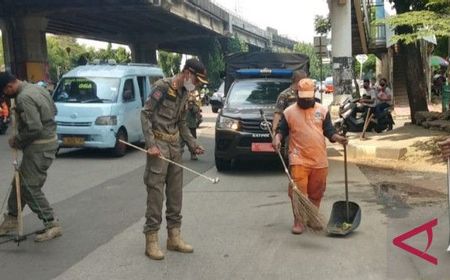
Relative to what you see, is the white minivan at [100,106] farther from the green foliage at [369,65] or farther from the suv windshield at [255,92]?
the green foliage at [369,65]

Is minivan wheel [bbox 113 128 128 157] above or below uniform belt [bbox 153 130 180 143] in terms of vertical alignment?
below

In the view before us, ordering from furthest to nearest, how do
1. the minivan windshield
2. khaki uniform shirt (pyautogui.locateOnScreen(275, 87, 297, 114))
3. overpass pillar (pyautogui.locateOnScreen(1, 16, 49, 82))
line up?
overpass pillar (pyautogui.locateOnScreen(1, 16, 49, 82))
the minivan windshield
khaki uniform shirt (pyautogui.locateOnScreen(275, 87, 297, 114))

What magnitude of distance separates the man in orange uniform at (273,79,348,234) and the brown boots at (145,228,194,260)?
1.32 metres

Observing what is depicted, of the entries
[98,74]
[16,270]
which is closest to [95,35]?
[98,74]

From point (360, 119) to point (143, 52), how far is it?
4213 cm

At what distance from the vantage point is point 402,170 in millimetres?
10414

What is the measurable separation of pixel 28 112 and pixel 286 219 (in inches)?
125

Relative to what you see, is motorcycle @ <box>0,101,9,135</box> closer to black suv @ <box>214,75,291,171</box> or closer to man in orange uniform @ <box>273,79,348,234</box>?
black suv @ <box>214,75,291,171</box>

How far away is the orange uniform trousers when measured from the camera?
6.37 m

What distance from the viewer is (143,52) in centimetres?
5572

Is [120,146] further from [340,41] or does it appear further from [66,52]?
[66,52]

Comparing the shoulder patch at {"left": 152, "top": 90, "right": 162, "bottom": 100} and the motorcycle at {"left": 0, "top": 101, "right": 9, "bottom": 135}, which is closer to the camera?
the shoulder patch at {"left": 152, "top": 90, "right": 162, "bottom": 100}

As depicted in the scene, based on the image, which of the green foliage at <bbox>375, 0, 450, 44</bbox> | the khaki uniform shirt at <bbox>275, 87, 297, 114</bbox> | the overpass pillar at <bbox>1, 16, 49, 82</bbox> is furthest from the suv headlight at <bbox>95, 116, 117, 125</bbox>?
the overpass pillar at <bbox>1, 16, 49, 82</bbox>

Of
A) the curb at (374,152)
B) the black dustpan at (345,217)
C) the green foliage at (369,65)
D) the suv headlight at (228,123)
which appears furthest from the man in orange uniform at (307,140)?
the green foliage at (369,65)
